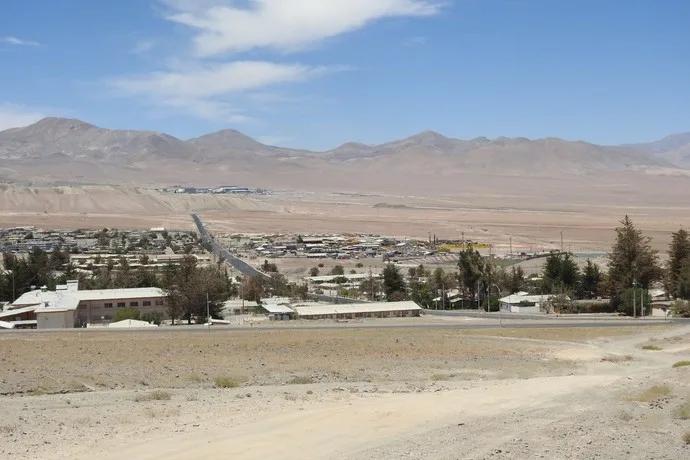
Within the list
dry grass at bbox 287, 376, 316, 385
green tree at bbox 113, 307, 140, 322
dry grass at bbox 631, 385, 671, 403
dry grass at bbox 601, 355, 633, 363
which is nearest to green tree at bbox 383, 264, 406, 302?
green tree at bbox 113, 307, 140, 322

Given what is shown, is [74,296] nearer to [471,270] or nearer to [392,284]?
[392,284]

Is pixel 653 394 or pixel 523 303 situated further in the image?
pixel 523 303

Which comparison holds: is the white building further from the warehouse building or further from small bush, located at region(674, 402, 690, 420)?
small bush, located at region(674, 402, 690, 420)

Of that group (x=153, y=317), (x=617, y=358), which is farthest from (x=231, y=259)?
(x=617, y=358)

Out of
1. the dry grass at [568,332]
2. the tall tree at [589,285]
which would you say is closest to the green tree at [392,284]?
the tall tree at [589,285]

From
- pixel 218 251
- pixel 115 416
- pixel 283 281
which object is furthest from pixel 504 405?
pixel 218 251

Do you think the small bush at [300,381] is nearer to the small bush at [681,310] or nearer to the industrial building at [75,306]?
the industrial building at [75,306]

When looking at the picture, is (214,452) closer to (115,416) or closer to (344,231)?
(115,416)
